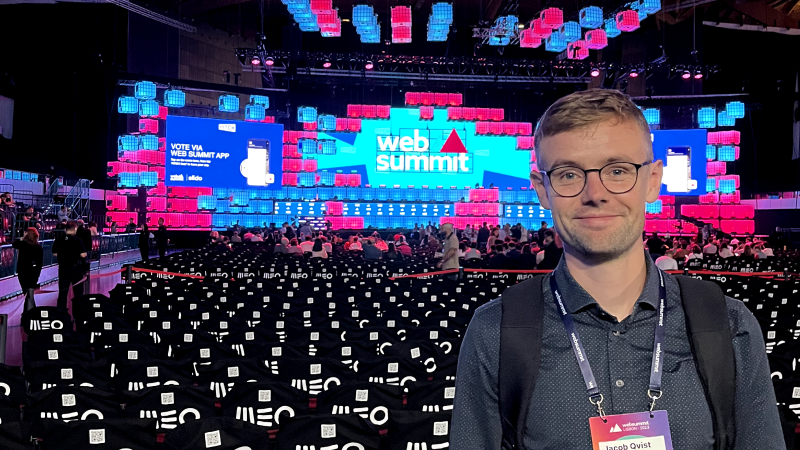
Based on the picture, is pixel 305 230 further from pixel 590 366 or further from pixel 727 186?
pixel 590 366

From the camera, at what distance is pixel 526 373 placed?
5.11 ft

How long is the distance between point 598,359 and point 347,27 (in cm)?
3619

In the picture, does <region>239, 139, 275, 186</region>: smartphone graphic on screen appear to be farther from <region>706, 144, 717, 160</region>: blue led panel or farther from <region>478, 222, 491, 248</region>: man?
<region>706, 144, 717, 160</region>: blue led panel

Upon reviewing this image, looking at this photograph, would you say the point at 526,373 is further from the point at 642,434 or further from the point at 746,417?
the point at 746,417

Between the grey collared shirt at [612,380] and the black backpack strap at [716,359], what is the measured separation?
2 centimetres

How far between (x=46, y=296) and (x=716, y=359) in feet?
52.8

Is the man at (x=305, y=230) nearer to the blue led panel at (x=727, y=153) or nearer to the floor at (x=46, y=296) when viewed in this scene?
the floor at (x=46, y=296)

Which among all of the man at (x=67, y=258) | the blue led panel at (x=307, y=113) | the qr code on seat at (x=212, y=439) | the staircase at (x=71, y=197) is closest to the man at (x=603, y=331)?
the qr code on seat at (x=212, y=439)

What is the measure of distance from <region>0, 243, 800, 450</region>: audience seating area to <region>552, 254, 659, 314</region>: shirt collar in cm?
260

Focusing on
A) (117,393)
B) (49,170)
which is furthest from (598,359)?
(49,170)

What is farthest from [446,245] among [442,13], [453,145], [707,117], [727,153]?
[453,145]

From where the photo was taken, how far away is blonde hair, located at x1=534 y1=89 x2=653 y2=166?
1.64 m

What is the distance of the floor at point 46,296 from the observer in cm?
980

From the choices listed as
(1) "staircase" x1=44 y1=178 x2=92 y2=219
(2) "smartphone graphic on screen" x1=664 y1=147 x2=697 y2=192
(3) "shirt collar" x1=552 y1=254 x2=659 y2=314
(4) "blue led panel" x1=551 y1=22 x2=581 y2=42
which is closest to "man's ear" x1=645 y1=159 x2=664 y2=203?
(3) "shirt collar" x1=552 y1=254 x2=659 y2=314
